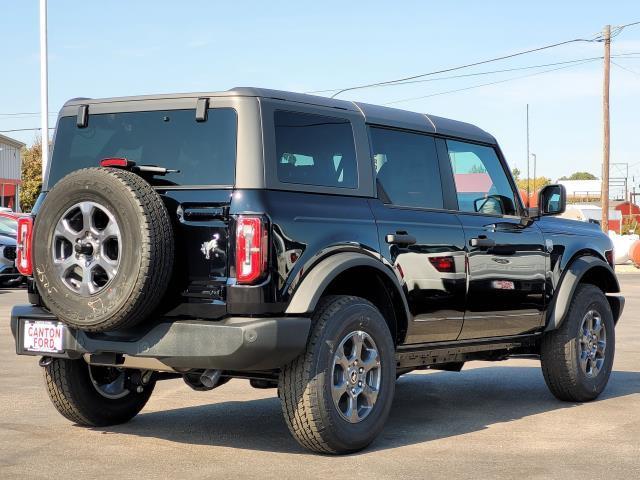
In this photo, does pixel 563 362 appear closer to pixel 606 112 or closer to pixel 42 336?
pixel 42 336

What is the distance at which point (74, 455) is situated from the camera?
20.7ft

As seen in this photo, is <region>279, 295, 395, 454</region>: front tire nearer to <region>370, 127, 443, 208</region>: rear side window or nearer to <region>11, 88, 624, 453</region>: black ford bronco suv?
<region>11, 88, 624, 453</region>: black ford bronco suv

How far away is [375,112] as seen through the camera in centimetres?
717

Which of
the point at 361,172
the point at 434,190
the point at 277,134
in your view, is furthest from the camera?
the point at 434,190

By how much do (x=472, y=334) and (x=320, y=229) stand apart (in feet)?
6.09

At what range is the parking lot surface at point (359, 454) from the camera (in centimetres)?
596

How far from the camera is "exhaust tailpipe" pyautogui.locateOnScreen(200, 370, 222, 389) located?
20.2ft

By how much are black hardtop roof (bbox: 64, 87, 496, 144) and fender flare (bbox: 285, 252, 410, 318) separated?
3.12ft

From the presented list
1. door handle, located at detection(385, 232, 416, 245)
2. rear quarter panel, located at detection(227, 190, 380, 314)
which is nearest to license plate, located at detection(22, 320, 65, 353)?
rear quarter panel, located at detection(227, 190, 380, 314)

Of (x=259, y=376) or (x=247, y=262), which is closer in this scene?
(x=247, y=262)

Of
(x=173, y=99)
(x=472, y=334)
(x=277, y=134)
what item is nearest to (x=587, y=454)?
(x=472, y=334)

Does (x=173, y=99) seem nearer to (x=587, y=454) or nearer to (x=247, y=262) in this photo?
(x=247, y=262)

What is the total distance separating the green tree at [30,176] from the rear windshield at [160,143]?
74388 mm

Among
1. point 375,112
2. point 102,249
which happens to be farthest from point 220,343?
point 375,112
